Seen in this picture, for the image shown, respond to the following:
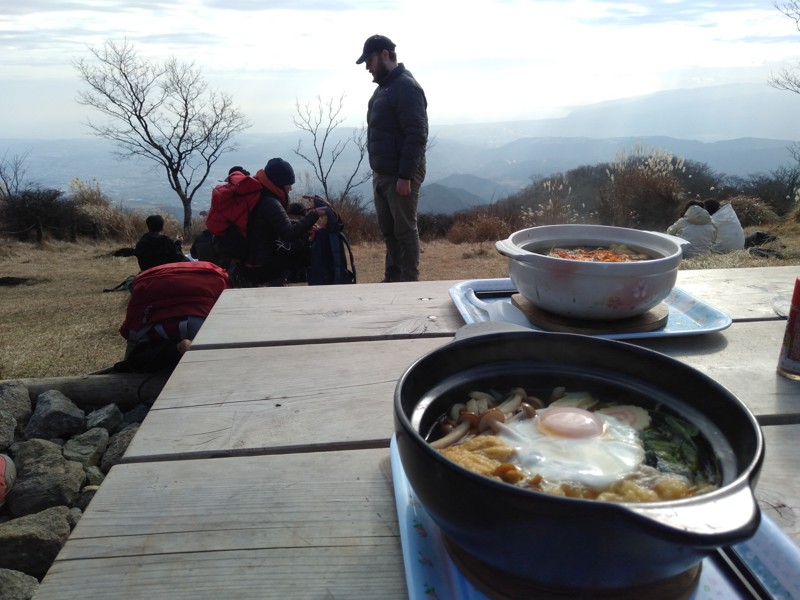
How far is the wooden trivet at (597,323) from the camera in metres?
1.29

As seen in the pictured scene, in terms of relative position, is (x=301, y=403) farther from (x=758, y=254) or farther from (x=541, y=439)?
(x=758, y=254)

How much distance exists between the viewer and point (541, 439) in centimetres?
64

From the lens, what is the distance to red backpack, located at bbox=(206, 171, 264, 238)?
470cm

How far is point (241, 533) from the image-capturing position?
710mm

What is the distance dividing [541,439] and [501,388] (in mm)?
137

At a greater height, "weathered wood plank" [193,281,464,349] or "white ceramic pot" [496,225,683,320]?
"white ceramic pot" [496,225,683,320]

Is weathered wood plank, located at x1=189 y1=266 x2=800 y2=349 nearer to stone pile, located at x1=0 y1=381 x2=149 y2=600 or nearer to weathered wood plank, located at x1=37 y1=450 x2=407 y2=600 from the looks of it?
weathered wood plank, located at x1=37 y1=450 x2=407 y2=600

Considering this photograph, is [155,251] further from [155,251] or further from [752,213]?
[752,213]

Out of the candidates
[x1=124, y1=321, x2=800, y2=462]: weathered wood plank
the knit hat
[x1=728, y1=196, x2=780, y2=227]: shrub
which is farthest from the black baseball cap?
[x1=728, y1=196, x2=780, y2=227]: shrub

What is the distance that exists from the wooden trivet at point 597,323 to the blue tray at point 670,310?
0.01 m

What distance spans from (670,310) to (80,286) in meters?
8.96

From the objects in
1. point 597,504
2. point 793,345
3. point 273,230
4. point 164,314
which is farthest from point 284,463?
point 273,230

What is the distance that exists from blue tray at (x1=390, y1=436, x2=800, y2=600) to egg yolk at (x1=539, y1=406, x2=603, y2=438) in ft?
0.56

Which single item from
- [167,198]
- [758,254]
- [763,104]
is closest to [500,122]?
[763,104]
